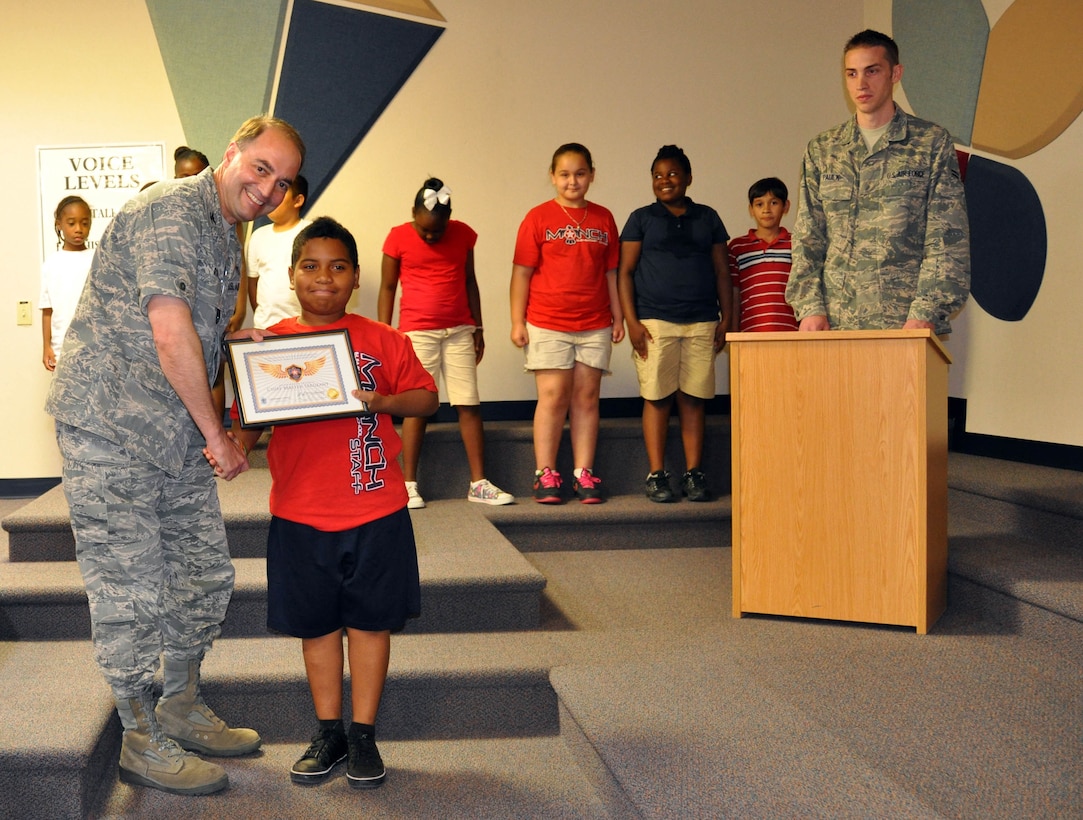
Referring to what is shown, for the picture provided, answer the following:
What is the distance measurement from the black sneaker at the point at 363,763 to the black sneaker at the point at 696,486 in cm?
225

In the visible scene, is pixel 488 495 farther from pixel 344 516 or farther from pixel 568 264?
pixel 344 516

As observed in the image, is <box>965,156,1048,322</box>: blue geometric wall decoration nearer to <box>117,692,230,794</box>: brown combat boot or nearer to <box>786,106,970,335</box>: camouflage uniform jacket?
<box>786,106,970,335</box>: camouflage uniform jacket

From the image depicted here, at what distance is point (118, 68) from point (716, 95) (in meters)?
3.11

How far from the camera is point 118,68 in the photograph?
16.5 feet

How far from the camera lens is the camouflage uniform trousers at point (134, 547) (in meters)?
2.07

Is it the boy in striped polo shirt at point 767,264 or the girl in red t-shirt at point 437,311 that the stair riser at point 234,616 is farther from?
the boy in striped polo shirt at point 767,264

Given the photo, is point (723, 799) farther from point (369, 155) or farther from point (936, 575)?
point (369, 155)

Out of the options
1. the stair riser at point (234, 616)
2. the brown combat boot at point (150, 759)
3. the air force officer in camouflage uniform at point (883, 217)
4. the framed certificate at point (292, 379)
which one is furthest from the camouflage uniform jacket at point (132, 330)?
the air force officer in camouflage uniform at point (883, 217)

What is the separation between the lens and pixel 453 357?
4.25 metres

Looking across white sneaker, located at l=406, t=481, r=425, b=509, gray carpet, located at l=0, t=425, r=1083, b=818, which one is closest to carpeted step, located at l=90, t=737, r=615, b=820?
gray carpet, located at l=0, t=425, r=1083, b=818

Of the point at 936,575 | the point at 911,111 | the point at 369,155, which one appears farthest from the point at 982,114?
the point at 369,155

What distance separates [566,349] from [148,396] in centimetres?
234

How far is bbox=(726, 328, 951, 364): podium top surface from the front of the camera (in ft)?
8.87

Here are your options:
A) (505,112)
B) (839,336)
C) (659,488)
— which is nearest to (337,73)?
(505,112)
